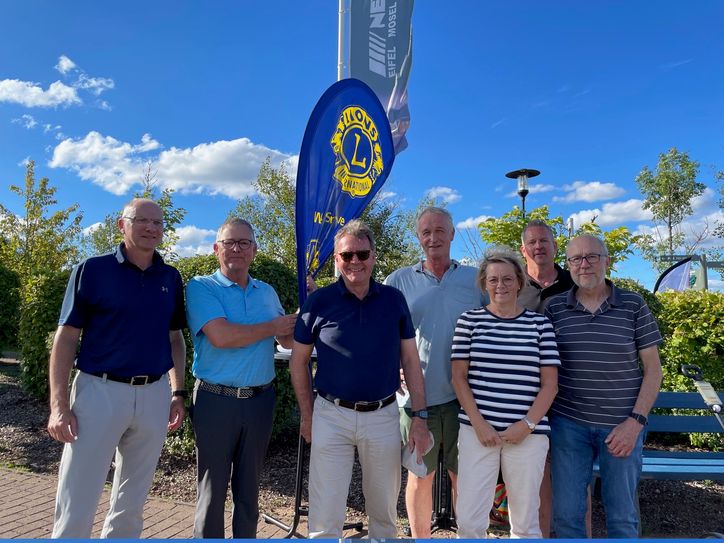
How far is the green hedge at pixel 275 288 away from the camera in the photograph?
496 cm

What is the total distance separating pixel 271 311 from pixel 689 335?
4906 millimetres

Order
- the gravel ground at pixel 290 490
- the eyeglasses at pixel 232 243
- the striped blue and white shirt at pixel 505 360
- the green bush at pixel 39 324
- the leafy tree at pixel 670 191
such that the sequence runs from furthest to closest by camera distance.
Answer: the leafy tree at pixel 670 191 → the green bush at pixel 39 324 → the gravel ground at pixel 290 490 → the eyeglasses at pixel 232 243 → the striped blue and white shirt at pixel 505 360

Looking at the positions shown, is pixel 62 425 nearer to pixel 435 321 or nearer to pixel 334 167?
pixel 435 321

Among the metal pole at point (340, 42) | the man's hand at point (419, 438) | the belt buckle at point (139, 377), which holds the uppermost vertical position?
the metal pole at point (340, 42)

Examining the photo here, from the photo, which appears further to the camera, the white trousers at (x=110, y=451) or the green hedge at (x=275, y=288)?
the green hedge at (x=275, y=288)

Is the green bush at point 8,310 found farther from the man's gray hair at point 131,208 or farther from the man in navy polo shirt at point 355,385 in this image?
the man in navy polo shirt at point 355,385

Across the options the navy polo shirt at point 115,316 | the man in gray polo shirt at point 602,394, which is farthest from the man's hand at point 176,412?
the man in gray polo shirt at point 602,394

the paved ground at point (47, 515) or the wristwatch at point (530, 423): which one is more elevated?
the wristwatch at point (530, 423)

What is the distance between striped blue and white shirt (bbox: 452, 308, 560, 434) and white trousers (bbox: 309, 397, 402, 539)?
0.49 meters

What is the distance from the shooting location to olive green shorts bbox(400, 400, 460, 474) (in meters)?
3.16

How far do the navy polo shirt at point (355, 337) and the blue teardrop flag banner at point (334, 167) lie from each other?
31.3 inches

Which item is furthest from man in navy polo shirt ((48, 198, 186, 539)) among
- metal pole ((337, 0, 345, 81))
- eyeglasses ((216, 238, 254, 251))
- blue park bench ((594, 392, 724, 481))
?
metal pole ((337, 0, 345, 81))

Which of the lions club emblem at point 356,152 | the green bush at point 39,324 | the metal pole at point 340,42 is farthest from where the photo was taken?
the metal pole at point 340,42

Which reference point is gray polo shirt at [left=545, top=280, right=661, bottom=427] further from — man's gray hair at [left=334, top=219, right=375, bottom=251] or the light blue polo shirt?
the light blue polo shirt
